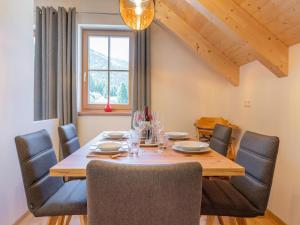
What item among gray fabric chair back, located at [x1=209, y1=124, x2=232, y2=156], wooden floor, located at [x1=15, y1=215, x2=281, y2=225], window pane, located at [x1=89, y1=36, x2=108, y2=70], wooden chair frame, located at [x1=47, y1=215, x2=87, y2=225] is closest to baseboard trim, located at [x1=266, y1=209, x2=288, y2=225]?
wooden floor, located at [x1=15, y1=215, x2=281, y2=225]

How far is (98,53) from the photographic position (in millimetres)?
3705

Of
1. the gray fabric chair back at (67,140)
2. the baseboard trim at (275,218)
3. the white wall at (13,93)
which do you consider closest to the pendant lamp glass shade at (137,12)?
the white wall at (13,93)

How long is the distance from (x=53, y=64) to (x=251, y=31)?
2452 mm

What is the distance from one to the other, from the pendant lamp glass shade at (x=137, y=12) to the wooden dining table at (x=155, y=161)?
105 cm

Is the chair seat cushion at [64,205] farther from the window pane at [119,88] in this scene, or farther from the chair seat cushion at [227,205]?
the window pane at [119,88]

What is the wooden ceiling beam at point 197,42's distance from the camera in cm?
313

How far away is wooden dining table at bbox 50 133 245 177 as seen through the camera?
1.27 m

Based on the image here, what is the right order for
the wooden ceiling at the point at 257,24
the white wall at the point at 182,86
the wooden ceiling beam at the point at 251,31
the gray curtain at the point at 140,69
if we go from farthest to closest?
1. the white wall at the point at 182,86
2. the gray curtain at the point at 140,69
3. the wooden ceiling beam at the point at 251,31
4. the wooden ceiling at the point at 257,24

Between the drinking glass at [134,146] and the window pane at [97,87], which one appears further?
the window pane at [97,87]

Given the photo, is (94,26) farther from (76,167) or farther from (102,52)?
(76,167)

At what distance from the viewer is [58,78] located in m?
3.31

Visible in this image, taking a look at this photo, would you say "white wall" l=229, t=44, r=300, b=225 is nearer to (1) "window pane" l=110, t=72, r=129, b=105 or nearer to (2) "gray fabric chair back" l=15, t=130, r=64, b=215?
(1) "window pane" l=110, t=72, r=129, b=105

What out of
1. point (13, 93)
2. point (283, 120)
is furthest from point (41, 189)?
point (283, 120)

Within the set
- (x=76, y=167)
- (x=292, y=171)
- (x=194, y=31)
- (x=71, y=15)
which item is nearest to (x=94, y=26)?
(x=71, y=15)
